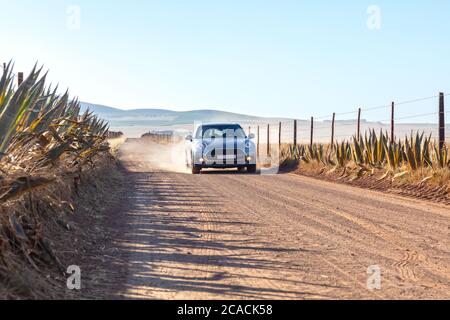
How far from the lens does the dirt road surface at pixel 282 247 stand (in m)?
5.51

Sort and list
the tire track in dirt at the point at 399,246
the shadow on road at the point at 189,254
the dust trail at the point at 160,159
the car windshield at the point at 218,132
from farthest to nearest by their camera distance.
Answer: the dust trail at the point at 160,159, the car windshield at the point at 218,132, the tire track in dirt at the point at 399,246, the shadow on road at the point at 189,254

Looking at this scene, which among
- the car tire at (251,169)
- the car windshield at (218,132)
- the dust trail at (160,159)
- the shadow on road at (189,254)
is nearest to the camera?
the shadow on road at (189,254)

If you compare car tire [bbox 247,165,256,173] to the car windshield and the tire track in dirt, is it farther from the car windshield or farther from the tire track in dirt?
the tire track in dirt

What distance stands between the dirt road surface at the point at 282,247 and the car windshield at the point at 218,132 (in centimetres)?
927

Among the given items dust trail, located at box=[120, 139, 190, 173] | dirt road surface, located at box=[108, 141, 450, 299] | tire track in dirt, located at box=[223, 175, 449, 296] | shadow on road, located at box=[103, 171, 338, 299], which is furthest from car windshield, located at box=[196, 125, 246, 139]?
shadow on road, located at box=[103, 171, 338, 299]

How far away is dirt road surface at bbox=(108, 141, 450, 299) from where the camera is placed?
5508 millimetres

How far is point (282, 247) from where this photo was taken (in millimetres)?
7434

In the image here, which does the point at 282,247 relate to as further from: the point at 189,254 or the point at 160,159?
the point at 160,159

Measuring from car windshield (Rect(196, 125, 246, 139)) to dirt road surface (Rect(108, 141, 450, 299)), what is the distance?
30.4ft

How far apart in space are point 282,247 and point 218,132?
15299 mm

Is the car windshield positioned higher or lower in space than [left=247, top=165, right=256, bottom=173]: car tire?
higher

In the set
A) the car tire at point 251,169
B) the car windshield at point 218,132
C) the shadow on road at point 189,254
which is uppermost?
the car windshield at point 218,132

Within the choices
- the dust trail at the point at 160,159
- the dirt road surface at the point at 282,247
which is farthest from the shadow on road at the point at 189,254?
the dust trail at the point at 160,159

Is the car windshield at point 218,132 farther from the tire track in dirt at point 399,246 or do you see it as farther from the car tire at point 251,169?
the tire track in dirt at point 399,246
